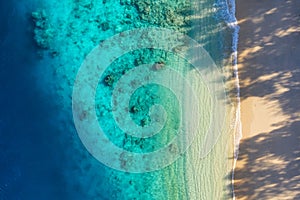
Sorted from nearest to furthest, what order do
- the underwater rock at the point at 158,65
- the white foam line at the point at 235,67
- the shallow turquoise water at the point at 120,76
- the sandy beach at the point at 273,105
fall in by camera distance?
the sandy beach at the point at 273,105
the white foam line at the point at 235,67
the shallow turquoise water at the point at 120,76
the underwater rock at the point at 158,65

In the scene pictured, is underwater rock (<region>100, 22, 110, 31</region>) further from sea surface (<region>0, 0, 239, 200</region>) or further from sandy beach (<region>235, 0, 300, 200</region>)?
sandy beach (<region>235, 0, 300, 200</region>)

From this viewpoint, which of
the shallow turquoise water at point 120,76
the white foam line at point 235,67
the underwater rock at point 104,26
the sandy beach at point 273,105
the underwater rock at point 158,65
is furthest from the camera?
the underwater rock at point 104,26

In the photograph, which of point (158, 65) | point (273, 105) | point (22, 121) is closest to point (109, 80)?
point (158, 65)

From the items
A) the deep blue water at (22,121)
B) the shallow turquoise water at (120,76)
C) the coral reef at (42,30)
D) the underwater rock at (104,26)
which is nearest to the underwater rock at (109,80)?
the shallow turquoise water at (120,76)

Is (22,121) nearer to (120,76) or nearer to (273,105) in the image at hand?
(120,76)

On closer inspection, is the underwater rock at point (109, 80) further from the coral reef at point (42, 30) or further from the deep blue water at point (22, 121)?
the coral reef at point (42, 30)
